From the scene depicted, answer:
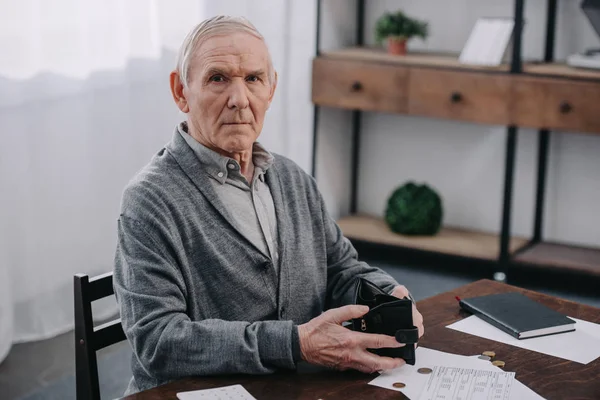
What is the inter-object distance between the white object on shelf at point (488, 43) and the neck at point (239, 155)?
89.4 inches

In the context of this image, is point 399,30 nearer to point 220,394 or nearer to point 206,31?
point 206,31

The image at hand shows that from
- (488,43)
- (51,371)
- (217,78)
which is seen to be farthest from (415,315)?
(488,43)

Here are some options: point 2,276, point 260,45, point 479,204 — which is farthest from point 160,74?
point 260,45

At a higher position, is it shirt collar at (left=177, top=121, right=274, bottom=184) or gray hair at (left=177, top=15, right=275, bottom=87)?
gray hair at (left=177, top=15, right=275, bottom=87)

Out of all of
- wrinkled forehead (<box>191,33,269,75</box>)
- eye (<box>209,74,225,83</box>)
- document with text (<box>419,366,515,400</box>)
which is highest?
wrinkled forehead (<box>191,33,269,75</box>)

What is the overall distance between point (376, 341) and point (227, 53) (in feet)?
1.91

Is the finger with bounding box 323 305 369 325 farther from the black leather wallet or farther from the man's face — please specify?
the man's face

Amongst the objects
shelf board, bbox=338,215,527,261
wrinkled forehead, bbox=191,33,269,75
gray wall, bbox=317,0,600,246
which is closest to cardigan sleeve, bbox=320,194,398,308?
wrinkled forehead, bbox=191,33,269,75

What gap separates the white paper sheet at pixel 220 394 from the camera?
133cm

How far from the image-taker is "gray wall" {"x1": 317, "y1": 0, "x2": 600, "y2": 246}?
401 cm

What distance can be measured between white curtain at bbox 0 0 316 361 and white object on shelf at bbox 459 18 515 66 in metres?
1.02

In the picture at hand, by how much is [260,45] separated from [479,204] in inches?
113

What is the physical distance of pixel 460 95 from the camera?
3766mm

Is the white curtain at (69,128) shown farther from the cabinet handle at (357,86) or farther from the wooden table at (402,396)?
the wooden table at (402,396)
